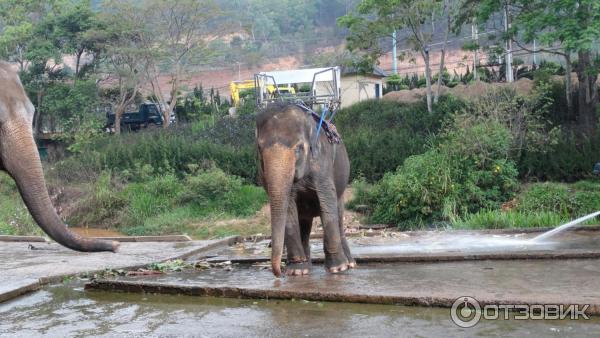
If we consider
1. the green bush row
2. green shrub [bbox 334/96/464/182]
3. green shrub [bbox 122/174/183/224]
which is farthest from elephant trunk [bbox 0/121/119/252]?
green shrub [bbox 122/174/183/224]

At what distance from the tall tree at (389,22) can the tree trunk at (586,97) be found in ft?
19.9

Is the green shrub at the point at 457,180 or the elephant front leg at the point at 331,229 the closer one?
the elephant front leg at the point at 331,229

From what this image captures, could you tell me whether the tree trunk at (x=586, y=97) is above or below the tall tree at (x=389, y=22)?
below

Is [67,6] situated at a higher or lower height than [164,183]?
higher

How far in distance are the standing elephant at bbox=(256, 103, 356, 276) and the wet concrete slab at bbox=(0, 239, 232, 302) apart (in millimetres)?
2042

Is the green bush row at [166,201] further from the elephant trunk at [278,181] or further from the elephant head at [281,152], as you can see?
the elephant trunk at [278,181]

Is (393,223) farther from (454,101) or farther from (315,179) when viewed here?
(315,179)

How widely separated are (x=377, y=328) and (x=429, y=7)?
2331 cm

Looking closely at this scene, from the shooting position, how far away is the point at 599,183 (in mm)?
19922

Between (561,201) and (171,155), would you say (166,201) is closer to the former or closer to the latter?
(171,155)

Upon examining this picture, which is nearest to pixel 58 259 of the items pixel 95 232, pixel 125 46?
pixel 95 232

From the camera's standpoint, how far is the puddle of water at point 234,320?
6.16 meters

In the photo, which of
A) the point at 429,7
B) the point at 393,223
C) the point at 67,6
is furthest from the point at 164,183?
the point at 67,6

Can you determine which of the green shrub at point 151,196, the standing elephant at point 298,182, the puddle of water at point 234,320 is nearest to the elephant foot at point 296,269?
the standing elephant at point 298,182
